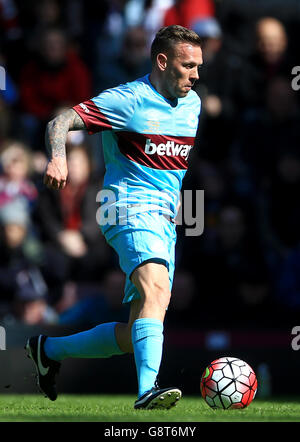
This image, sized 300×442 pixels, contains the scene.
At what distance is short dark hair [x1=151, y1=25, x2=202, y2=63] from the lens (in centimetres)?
667

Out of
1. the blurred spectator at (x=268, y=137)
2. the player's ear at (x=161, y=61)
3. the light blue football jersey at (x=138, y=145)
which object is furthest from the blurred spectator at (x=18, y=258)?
the player's ear at (x=161, y=61)

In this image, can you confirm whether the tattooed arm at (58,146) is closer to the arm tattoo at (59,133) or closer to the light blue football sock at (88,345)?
the arm tattoo at (59,133)

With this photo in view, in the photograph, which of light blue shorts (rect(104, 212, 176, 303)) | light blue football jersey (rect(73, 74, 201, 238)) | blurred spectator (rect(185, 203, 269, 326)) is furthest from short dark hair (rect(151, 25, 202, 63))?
blurred spectator (rect(185, 203, 269, 326))

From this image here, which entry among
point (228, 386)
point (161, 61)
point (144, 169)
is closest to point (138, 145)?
point (144, 169)

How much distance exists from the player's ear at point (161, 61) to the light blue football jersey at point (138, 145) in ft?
0.51

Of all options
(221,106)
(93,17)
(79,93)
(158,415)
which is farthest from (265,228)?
(158,415)

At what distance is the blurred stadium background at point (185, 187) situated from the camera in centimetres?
950

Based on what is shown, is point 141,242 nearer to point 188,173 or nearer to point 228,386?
point 228,386

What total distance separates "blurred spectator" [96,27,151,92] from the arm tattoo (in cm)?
610

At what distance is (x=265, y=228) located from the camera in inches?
436

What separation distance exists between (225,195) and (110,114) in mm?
4968

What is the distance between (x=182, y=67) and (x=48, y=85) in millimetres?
6030
